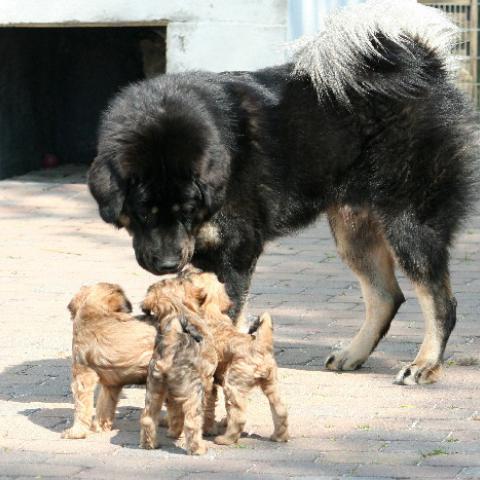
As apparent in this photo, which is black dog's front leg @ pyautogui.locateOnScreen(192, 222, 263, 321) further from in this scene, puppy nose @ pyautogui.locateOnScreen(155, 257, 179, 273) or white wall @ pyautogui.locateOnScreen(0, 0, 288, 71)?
white wall @ pyautogui.locateOnScreen(0, 0, 288, 71)

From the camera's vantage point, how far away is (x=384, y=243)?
5.98 m

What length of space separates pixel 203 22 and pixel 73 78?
6.39 feet

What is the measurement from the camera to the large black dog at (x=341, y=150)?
544 centimetres

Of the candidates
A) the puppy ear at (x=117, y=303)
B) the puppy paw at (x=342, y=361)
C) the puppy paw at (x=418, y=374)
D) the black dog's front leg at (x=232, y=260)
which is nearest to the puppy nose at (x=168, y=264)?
the black dog's front leg at (x=232, y=260)

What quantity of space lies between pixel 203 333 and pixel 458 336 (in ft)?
7.31

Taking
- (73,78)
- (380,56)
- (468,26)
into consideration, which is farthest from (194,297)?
(468,26)

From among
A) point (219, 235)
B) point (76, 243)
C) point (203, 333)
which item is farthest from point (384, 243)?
point (76, 243)

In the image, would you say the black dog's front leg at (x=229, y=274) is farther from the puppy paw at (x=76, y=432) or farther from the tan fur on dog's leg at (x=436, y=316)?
the puppy paw at (x=76, y=432)

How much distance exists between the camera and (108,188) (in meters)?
5.34

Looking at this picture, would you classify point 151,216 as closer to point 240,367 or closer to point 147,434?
point 240,367

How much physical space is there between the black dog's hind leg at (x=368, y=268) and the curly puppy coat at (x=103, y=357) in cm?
151

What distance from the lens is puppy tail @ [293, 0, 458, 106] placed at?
579cm

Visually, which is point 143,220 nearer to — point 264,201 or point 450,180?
point 264,201

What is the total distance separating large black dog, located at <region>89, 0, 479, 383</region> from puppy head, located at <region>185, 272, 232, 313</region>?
0.55 m
